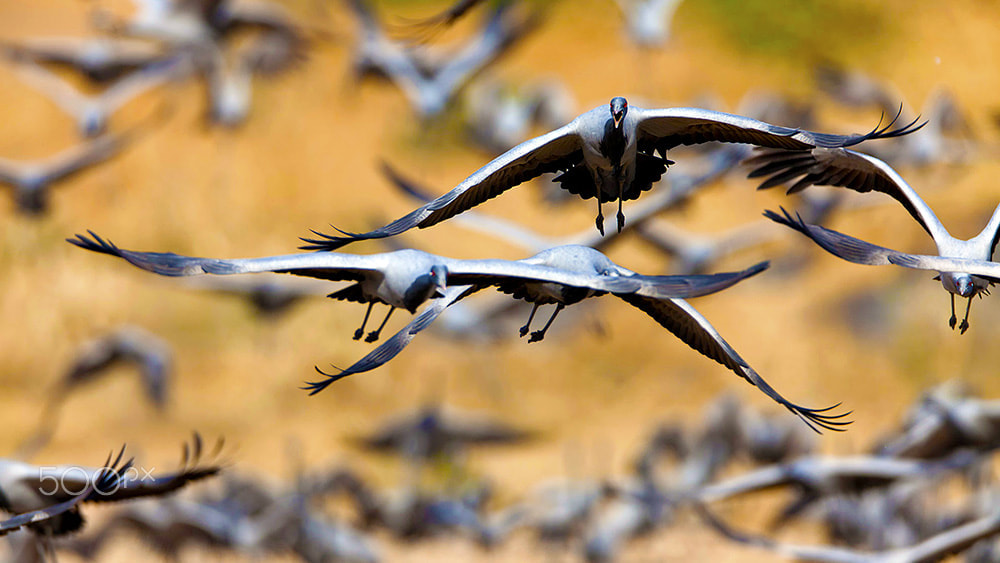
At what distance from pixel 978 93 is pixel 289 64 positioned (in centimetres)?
1284

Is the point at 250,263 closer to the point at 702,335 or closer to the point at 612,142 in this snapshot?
the point at 612,142

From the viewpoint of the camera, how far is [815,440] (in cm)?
950

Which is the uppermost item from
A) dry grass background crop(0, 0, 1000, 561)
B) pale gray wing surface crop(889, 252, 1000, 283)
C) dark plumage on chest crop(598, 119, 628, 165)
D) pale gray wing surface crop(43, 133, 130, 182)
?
dry grass background crop(0, 0, 1000, 561)

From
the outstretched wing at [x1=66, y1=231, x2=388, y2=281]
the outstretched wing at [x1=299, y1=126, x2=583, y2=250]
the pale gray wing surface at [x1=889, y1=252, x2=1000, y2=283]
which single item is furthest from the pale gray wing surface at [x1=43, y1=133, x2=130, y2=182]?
the pale gray wing surface at [x1=889, y1=252, x2=1000, y2=283]

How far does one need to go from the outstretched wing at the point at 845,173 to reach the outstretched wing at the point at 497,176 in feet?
2.84

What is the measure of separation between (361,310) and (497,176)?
1505 centimetres

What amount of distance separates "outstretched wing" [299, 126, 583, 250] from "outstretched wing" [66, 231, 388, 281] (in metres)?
0.29

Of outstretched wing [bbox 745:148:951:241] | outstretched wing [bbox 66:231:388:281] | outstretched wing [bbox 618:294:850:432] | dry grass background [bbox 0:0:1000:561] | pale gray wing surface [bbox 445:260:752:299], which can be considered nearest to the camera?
outstretched wing [bbox 66:231:388:281]

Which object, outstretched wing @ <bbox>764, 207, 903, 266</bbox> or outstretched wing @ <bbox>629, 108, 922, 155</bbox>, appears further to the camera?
outstretched wing @ <bbox>629, 108, 922, 155</bbox>

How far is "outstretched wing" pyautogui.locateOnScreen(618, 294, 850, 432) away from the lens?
127 inches

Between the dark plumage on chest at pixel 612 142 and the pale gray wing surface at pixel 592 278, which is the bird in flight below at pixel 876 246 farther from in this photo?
the dark plumage on chest at pixel 612 142

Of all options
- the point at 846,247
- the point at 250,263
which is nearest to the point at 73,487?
the point at 250,263

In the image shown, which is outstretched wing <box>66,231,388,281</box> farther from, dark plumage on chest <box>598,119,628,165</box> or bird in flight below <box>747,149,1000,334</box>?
bird in flight below <box>747,149,1000,334</box>

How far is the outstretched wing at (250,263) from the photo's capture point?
269 centimetres
